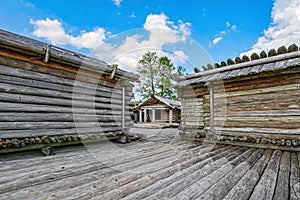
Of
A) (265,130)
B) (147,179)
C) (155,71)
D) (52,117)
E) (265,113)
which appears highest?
(155,71)

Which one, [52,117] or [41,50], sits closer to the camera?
[41,50]

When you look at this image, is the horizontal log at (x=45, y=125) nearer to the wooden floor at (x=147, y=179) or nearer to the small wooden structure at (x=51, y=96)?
the small wooden structure at (x=51, y=96)

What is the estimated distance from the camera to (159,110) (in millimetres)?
21281

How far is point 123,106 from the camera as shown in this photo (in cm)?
599

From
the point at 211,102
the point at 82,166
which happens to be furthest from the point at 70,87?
the point at 211,102

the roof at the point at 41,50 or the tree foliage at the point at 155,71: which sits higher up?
the tree foliage at the point at 155,71

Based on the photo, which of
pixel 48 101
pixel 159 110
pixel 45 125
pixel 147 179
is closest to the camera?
pixel 147 179

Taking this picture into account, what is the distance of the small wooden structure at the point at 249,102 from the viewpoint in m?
4.66

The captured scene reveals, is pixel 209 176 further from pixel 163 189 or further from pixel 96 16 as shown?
pixel 96 16

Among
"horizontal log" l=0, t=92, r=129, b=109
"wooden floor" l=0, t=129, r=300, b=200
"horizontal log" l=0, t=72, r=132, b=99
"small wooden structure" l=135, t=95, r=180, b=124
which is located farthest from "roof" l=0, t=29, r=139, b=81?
"small wooden structure" l=135, t=95, r=180, b=124

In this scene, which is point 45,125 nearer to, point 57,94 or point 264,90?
point 57,94

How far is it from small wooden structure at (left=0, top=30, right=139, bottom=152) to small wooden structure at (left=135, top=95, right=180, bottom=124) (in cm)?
1321

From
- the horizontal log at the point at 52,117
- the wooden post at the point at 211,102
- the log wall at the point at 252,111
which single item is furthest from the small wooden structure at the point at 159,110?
the horizontal log at the point at 52,117

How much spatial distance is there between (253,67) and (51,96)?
574 centimetres
